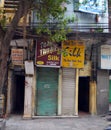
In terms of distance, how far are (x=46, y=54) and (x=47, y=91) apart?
1.91 m

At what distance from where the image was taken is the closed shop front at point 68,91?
1805cm

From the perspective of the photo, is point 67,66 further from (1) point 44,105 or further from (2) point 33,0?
(2) point 33,0

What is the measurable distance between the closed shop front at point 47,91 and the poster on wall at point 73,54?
27.9 inches

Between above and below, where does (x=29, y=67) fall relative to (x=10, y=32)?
below

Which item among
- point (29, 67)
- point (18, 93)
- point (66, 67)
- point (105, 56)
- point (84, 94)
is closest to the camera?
point (29, 67)

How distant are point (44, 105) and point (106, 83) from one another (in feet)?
11.3

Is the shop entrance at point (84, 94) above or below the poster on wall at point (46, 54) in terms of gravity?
below

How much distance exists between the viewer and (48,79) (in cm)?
1812

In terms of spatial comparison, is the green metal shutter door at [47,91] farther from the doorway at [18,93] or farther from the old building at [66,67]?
the doorway at [18,93]

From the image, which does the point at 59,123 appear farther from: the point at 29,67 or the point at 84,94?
the point at 84,94

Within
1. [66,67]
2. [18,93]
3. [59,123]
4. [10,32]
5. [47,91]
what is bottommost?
[59,123]

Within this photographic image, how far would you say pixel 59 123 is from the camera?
1603 cm

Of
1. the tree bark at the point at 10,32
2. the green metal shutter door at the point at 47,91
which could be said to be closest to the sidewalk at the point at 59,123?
the green metal shutter door at the point at 47,91

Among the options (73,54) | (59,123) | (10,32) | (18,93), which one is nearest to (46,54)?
(73,54)
